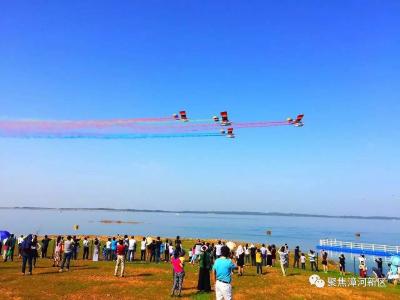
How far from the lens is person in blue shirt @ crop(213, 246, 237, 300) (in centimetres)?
1011

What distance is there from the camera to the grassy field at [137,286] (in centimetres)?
1647

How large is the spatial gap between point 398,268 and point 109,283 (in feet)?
63.8

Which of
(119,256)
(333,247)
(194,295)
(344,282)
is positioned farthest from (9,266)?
(333,247)

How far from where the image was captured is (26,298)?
49.9ft

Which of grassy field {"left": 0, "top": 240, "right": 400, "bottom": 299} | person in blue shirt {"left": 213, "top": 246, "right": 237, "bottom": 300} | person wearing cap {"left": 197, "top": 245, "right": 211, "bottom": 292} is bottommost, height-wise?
grassy field {"left": 0, "top": 240, "right": 400, "bottom": 299}

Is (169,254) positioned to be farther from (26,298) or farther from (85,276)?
(26,298)

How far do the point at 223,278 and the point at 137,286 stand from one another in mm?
9425

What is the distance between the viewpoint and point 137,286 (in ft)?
59.9

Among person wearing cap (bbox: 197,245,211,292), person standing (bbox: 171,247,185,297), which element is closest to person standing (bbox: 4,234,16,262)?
person standing (bbox: 171,247,185,297)

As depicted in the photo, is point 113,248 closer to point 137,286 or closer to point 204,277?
point 137,286

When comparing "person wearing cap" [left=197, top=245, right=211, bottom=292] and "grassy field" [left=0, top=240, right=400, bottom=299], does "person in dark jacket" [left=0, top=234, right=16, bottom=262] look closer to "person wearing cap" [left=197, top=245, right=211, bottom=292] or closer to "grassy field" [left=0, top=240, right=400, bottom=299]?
"grassy field" [left=0, top=240, right=400, bottom=299]

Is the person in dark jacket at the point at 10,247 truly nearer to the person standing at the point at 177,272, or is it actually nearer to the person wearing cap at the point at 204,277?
the person standing at the point at 177,272

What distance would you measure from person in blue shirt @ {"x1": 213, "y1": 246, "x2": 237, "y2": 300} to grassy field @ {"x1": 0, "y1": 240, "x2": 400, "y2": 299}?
21.0ft

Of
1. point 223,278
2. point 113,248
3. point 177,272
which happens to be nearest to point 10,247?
point 113,248
